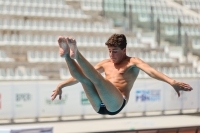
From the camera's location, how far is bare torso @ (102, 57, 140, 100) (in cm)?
451

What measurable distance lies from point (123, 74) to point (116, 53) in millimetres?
302

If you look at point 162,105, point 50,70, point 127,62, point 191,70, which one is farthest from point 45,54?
point 127,62

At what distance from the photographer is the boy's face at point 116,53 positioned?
169 inches

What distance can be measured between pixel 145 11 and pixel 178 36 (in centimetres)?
216

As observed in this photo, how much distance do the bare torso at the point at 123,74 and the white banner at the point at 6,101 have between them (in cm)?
583

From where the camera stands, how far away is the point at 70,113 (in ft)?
35.6

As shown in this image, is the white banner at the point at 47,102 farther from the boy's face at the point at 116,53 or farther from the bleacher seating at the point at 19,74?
the boy's face at the point at 116,53

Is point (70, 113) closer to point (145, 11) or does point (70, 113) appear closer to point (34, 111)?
point (34, 111)

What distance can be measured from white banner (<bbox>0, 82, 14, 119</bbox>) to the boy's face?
5999 mm

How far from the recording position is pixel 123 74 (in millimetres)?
4535

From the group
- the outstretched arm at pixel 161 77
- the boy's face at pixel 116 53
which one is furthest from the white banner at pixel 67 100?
Answer: the outstretched arm at pixel 161 77

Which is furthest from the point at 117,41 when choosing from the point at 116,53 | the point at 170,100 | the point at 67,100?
the point at 170,100

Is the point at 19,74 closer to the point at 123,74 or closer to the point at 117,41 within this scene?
the point at 123,74

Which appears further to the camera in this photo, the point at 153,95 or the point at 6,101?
the point at 153,95
